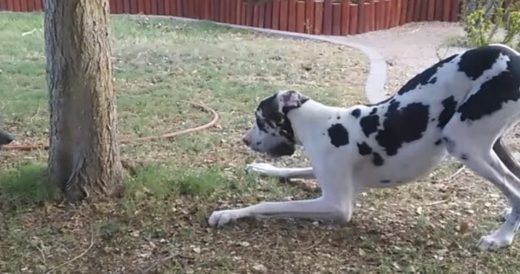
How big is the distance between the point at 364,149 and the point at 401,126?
19 centimetres

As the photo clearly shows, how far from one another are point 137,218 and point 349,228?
96 centimetres

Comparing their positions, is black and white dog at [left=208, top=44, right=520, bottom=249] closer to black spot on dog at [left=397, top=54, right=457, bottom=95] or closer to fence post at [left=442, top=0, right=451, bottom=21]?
black spot on dog at [left=397, top=54, right=457, bottom=95]

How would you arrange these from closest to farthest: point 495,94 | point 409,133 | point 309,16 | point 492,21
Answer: point 495,94 → point 409,133 → point 492,21 → point 309,16

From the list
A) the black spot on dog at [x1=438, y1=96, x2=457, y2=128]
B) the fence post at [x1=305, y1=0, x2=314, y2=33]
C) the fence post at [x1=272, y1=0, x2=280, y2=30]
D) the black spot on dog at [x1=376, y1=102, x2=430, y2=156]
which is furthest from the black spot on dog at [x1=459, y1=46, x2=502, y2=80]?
the fence post at [x1=272, y1=0, x2=280, y2=30]

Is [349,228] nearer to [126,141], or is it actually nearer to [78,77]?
[78,77]

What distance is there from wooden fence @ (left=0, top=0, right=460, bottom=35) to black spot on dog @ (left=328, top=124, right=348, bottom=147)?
23.6 ft

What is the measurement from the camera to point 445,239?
3459mm

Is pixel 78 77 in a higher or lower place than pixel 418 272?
higher

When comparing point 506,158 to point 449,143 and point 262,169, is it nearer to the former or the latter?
point 449,143

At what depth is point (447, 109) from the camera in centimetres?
327

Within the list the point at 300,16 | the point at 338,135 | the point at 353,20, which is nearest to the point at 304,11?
the point at 300,16

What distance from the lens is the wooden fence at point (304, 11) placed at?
1061 cm

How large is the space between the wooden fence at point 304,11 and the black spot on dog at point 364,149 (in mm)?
7255

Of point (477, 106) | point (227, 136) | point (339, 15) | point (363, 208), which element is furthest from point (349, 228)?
point (339, 15)
